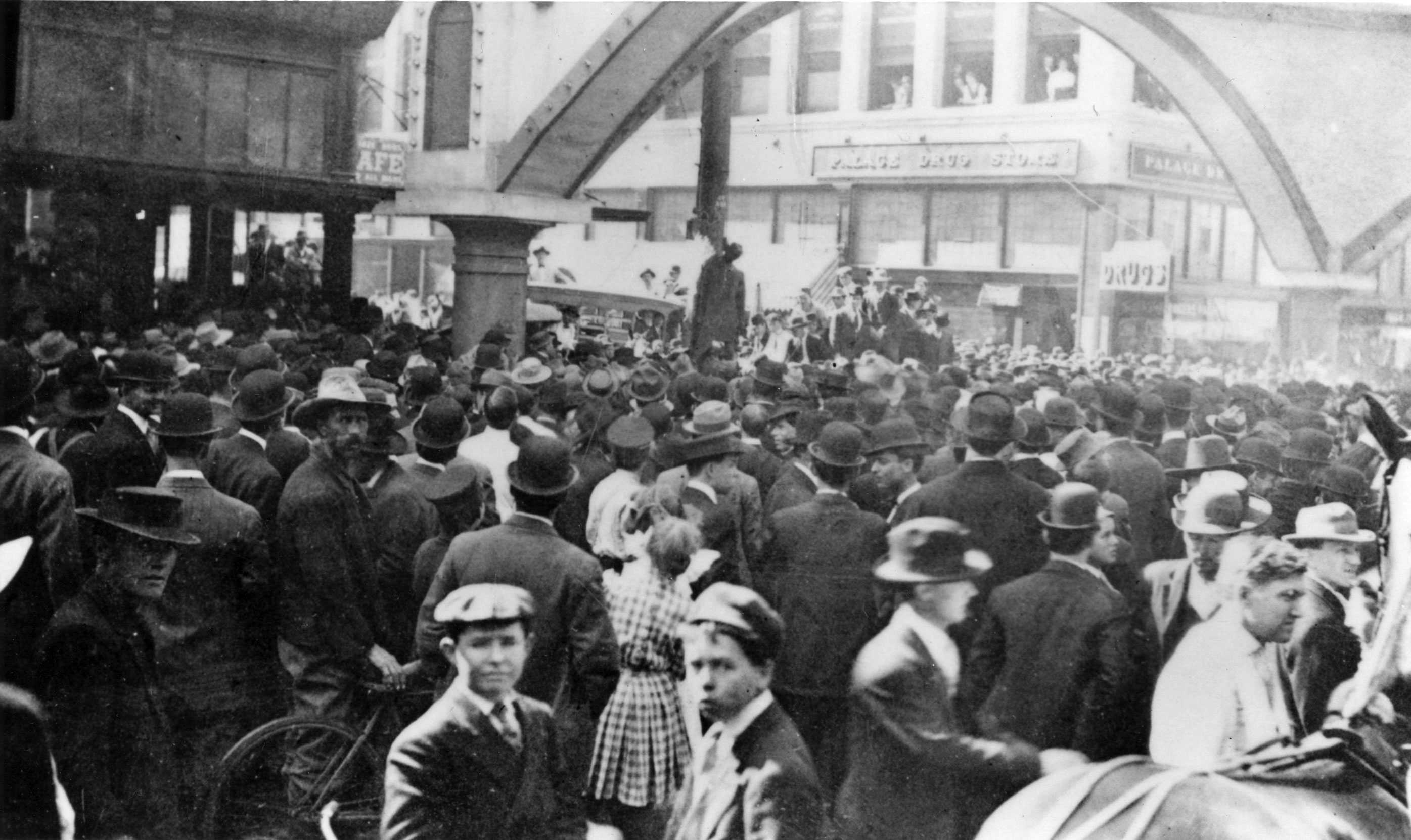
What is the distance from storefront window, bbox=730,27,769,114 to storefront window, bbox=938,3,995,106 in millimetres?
1598

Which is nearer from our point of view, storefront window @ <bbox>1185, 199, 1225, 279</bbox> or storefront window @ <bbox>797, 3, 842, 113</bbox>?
storefront window @ <bbox>1185, 199, 1225, 279</bbox>

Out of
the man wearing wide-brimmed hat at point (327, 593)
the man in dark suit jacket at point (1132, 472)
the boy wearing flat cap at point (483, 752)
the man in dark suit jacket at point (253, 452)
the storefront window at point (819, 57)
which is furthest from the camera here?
the storefront window at point (819, 57)

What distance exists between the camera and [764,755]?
398 centimetres

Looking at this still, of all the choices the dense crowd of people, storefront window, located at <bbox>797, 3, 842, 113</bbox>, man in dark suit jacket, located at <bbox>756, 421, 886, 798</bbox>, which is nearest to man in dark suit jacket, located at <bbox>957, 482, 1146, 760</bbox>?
the dense crowd of people

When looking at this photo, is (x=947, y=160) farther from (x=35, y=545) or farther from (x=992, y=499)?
(x=35, y=545)

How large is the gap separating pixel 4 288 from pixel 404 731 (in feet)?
14.4

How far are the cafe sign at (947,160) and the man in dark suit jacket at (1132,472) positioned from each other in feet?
8.11

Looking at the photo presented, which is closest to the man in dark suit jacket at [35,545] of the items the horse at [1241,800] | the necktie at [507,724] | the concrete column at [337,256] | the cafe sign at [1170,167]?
the necktie at [507,724]

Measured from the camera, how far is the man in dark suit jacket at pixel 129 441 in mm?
5082

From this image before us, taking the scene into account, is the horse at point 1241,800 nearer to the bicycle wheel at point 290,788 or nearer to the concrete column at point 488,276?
the bicycle wheel at point 290,788

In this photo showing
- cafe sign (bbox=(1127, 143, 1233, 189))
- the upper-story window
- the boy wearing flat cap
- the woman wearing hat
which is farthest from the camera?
cafe sign (bbox=(1127, 143, 1233, 189))

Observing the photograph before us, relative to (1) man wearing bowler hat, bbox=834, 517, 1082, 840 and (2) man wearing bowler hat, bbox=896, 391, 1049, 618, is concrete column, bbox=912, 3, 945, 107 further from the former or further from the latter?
(1) man wearing bowler hat, bbox=834, 517, 1082, 840

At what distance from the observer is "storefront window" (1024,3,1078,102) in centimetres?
862

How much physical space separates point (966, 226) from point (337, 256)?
870 cm
